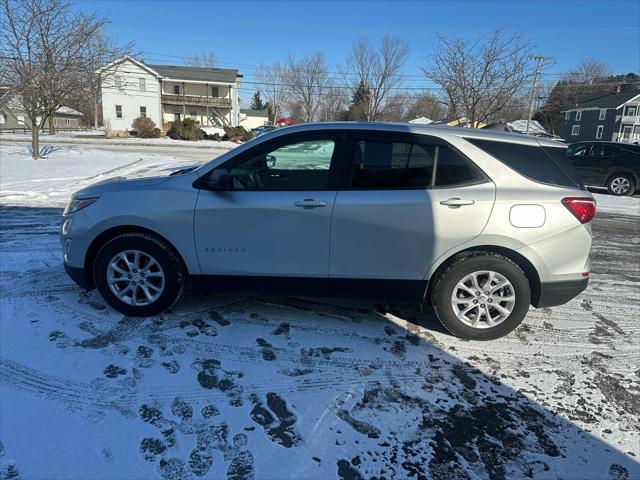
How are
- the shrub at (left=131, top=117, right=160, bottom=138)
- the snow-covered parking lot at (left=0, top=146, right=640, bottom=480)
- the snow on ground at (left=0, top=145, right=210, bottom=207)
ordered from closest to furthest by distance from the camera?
1. the snow-covered parking lot at (left=0, top=146, right=640, bottom=480)
2. the snow on ground at (left=0, top=145, right=210, bottom=207)
3. the shrub at (left=131, top=117, right=160, bottom=138)

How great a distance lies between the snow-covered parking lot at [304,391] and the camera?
2379mm

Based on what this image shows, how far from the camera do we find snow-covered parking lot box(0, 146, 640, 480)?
238 cm

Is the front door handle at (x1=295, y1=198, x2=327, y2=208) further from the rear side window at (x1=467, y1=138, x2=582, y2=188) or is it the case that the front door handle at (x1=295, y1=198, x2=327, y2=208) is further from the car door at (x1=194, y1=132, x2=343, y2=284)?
the rear side window at (x1=467, y1=138, x2=582, y2=188)

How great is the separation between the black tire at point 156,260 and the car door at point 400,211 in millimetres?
1396

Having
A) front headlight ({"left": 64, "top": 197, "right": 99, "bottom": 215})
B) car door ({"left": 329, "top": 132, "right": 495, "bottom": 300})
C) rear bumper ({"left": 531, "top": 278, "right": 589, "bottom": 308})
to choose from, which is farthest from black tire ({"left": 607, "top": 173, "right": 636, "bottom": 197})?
front headlight ({"left": 64, "top": 197, "right": 99, "bottom": 215})

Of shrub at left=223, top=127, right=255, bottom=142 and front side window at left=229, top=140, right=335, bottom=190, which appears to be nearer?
front side window at left=229, top=140, right=335, bottom=190

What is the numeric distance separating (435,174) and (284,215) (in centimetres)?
129

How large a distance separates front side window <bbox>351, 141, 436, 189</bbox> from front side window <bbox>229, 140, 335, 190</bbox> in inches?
10.6

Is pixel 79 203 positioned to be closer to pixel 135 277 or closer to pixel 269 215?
pixel 135 277

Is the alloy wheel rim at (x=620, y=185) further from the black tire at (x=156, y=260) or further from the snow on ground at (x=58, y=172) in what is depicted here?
the black tire at (x=156, y=260)

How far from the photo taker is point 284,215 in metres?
3.59

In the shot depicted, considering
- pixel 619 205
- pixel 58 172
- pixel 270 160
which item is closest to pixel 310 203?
pixel 270 160

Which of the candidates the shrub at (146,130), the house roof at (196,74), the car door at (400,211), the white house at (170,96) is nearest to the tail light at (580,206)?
the car door at (400,211)

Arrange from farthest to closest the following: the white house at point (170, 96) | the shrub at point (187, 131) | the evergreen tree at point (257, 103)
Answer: the evergreen tree at point (257, 103), the white house at point (170, 96), the shrub at point (187, 131)
